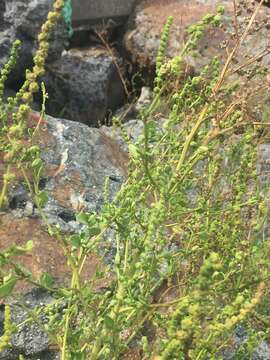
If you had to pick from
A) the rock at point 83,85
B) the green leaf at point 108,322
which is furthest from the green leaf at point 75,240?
the rock at point 83,85

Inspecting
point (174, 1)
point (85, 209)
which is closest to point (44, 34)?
point (85, 209)

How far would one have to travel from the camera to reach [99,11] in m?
6.46

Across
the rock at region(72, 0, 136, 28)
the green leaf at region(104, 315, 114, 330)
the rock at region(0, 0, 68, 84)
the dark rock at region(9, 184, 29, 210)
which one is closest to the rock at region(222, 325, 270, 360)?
the dark rock at region(9, 184, 29, 210)

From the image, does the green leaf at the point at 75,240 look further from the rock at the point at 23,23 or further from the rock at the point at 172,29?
the rock at the point at 172,29

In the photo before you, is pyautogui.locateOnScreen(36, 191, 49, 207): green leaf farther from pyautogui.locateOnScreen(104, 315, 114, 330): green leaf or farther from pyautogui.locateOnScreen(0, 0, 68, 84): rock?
pyautogui.locateOnScreen(0, 0, 68, 84): rock

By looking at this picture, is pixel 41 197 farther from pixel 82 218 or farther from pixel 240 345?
pixel 240 345

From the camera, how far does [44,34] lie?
1312 mm

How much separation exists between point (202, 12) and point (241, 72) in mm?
5097

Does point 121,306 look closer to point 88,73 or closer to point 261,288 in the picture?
point 261,288

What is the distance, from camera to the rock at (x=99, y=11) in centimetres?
624

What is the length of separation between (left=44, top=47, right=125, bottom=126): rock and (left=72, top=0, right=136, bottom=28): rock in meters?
0.38

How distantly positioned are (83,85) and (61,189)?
264cm

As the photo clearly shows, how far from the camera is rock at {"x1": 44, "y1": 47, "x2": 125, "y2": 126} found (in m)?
5.25

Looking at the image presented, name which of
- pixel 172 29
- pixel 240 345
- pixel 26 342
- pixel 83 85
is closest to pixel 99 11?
pixel 172 29
